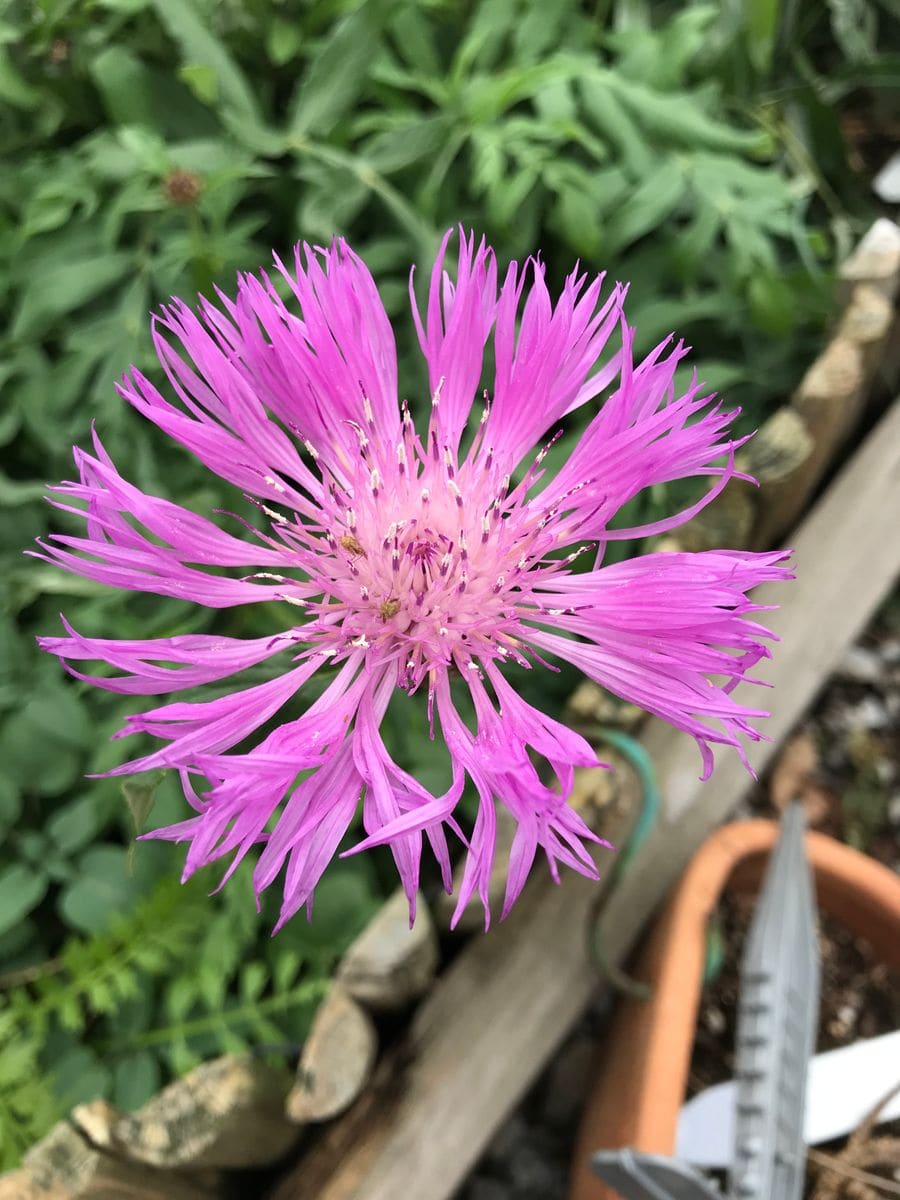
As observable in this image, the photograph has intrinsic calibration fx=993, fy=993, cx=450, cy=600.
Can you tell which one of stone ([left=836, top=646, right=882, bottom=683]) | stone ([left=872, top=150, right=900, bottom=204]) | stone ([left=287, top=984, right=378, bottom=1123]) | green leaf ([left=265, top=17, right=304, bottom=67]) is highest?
stone ([left=872, top=150, right=900, bottom=204])

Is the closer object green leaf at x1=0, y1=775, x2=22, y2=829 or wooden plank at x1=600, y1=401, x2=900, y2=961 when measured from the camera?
green leaf at x1=0, y1=775, x2=22, y2=829

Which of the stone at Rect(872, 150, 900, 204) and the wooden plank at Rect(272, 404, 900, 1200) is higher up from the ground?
the stone at Rect(872, 150, 900, 204)

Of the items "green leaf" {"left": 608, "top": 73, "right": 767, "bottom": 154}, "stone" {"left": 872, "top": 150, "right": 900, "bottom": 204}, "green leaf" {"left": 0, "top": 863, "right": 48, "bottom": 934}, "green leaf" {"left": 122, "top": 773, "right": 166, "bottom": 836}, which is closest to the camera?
"green leaf" {"left": 122, "top": 773, "right": 166, "bottom": 836}

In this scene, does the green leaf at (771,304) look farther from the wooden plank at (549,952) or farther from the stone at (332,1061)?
the stone at (332,1061)

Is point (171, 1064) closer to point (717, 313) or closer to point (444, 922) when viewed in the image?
point (444, 922)

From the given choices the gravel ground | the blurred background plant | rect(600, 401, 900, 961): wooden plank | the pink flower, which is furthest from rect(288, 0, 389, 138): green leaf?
the gravel ground

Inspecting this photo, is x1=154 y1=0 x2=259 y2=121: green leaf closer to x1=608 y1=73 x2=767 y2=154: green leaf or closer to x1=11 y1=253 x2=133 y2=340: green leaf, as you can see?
x1=11 y1=253 x2=133 y2=340: green leaf
